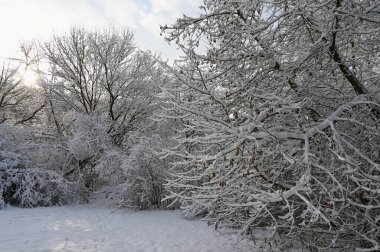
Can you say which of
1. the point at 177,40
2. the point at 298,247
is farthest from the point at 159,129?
the point at 177,40

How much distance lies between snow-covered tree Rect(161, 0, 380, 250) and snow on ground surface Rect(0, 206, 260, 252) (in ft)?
8.47

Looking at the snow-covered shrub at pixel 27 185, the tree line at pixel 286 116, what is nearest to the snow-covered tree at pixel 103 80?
the snow-covered shrub at pixel 27 185

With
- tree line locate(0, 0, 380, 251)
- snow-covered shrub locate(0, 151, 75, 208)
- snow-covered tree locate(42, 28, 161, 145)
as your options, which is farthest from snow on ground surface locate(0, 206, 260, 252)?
snow-covered tree locate(42, 28, 161, 145)

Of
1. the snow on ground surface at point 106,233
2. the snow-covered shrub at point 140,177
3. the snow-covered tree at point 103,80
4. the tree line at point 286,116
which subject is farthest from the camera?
the snow-covered tree at point 103,80

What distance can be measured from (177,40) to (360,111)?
8.96 ft

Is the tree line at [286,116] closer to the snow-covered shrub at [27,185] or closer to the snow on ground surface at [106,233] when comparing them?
the snow on ground surface at [106,233]

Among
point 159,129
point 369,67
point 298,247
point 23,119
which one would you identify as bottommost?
point 298,247

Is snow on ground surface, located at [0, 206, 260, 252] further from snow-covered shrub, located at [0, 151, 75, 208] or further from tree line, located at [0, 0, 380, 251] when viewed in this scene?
tree line, located at [0, 0, 380, 251]

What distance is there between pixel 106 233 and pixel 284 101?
7.00m

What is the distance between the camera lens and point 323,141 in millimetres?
5035

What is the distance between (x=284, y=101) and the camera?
4.33 metres

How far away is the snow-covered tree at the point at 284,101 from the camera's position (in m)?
4.47

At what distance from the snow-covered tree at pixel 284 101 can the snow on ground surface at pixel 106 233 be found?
8.47 feet

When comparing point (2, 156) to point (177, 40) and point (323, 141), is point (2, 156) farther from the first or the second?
point (323, 141)
